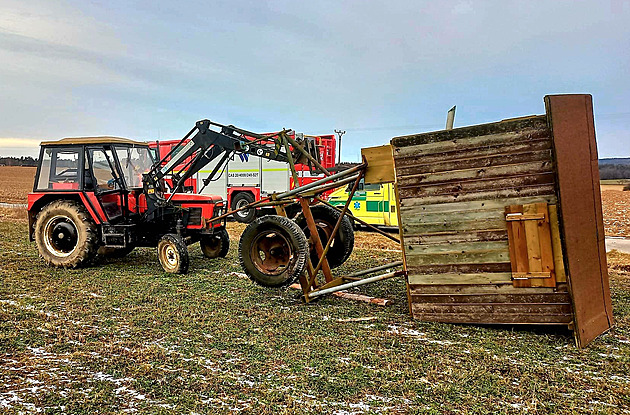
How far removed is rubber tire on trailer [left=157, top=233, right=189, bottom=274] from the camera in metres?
8.41

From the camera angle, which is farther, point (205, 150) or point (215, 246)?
point (215, 246)

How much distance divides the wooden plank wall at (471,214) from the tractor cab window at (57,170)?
6.04m

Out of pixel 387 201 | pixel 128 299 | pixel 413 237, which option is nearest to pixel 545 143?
pixel 413 237

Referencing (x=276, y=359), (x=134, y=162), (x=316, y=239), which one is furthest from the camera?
(x=134, y=162)

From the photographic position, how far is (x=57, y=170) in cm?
895

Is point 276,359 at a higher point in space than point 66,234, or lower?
lower

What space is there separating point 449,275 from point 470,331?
2.02ft

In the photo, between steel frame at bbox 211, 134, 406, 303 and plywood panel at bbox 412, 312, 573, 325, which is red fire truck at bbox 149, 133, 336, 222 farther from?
plywood panel at bbox 412, 312, 573, 325

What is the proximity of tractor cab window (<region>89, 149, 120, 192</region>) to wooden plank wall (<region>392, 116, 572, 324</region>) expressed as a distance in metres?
5.47

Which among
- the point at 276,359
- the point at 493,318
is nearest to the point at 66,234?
the point at 276,359

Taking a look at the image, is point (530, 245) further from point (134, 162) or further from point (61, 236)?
point (61, 236)

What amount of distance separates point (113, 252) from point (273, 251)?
4.71 meters

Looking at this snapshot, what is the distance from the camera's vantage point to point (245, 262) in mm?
6617

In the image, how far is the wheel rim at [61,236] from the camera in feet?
28.9
